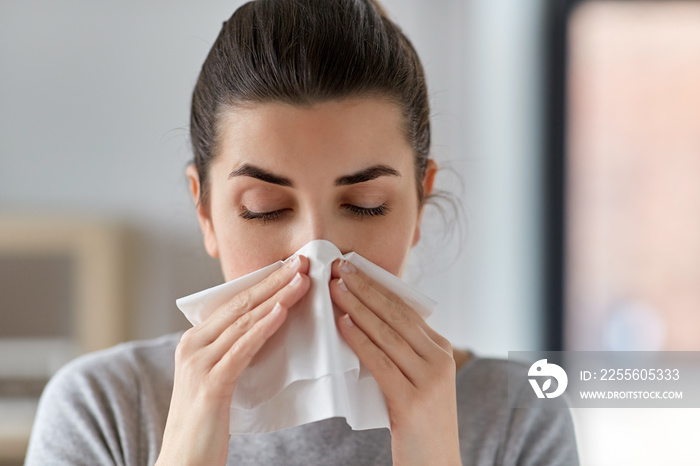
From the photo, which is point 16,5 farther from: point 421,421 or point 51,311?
point 421,421

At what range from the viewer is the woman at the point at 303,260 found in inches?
34.4

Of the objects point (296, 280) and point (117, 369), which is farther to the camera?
point (117, 369)

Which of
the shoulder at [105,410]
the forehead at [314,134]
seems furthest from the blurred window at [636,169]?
the shoulder at [105,410]

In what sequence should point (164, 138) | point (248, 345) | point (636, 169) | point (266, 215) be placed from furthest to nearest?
point (164, 138) → point (636, 169) → point (266, 215) → point (248, 345)

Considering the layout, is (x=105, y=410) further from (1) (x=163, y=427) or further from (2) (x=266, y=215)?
(2) (x=266, y=215)

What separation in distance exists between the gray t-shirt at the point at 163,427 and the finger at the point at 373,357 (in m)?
0.25

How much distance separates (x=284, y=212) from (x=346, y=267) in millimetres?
129

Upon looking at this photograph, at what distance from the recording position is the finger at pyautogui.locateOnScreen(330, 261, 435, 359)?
880 millimetres

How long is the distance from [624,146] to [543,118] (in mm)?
313

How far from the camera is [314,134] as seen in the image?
2.97ft

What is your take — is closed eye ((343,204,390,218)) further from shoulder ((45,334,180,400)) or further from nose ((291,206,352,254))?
shoulder ((45,334,180,400))

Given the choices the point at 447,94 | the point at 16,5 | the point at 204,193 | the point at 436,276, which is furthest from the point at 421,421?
the point at 16,5

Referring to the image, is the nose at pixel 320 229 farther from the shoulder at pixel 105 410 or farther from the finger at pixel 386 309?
the shoulder at pixel 105 410

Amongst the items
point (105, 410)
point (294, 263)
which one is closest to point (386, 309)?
point (294, 263)
